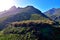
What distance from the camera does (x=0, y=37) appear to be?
158 m

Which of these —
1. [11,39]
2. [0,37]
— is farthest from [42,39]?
[0,37]

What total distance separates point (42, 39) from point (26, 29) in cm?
2672

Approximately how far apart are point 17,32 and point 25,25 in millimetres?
13424

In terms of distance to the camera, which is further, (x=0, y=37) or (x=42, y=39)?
(x=0, y=37)

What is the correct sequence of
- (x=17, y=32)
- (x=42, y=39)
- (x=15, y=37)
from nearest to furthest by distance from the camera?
(x=42, y=39), (x=15, y=37), (x=17, y=32)

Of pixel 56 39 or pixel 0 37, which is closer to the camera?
pixel 56 39

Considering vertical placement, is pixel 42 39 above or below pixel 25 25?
below

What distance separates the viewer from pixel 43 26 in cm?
15225

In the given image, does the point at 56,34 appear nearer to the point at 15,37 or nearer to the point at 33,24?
the point at 33,24

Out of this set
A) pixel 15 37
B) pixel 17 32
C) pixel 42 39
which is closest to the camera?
pixel 42 39

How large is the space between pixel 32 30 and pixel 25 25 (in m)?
20.8

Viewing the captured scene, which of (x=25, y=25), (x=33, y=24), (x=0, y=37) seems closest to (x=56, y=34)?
(x=33, y=24)

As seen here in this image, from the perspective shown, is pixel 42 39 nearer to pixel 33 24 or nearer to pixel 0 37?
pixel 33 24

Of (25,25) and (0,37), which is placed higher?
(25,25)
